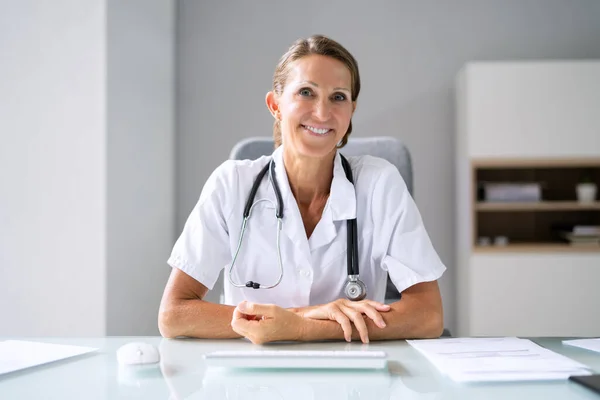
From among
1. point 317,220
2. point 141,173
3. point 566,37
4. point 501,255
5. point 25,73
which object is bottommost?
point 501,255

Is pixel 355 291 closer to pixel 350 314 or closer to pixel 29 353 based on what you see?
pixel 350 314

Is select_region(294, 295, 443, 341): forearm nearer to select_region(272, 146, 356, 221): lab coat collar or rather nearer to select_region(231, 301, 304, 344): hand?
select_region(231, 301, 304, 344): hand

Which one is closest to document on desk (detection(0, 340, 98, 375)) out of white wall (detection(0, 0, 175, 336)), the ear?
the ear

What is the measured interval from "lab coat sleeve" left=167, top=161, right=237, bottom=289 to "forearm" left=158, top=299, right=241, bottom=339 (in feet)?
0.53

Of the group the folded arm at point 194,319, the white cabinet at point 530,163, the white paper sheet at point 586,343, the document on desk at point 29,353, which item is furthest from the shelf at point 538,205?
the document on desk at point 29,353

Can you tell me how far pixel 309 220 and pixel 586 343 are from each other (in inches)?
29.7

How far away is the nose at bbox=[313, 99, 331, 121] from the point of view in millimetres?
1599

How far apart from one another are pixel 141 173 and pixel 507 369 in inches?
Result: 105

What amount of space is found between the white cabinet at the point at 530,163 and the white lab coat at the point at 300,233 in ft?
6.40

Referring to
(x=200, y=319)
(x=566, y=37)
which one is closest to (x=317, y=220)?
(x=200, y=319)

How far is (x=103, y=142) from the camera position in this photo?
2846mm

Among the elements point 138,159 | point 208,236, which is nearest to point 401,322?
point 208,236

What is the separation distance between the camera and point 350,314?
1.26m

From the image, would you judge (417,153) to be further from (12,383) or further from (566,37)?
(12,383)
